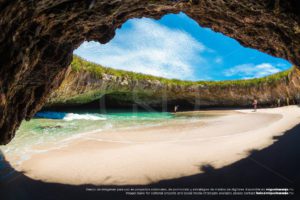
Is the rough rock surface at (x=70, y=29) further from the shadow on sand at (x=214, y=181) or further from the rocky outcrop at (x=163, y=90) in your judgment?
the rocky outcrop at (x=163, y=90)

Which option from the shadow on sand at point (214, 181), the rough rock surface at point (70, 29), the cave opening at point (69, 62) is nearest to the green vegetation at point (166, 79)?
the cave opening at point (69, 62)

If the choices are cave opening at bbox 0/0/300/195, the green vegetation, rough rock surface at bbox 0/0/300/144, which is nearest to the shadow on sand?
cave opening at bbox 0/0/300/195

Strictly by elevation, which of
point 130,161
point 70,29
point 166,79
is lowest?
point 130,161

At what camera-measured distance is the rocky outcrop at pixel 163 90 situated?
83.9 ft

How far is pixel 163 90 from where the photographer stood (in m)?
33.2

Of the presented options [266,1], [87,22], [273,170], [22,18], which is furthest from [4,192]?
[266,1]

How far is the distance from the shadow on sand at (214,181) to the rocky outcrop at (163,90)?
19003 millimetres

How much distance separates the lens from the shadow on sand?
16.1 ft

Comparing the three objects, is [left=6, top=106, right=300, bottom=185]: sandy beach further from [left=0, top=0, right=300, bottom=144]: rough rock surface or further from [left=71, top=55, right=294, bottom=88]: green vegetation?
[left=71, top=55, right=294, bottom=88]: green vegetation

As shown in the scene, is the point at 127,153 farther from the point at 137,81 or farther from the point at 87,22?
the point at 137,81

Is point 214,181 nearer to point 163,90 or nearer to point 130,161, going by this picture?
point 130,161

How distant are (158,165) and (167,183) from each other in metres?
1.21

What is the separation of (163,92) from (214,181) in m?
28.6

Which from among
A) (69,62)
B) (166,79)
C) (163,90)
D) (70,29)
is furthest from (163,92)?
(70,29)
